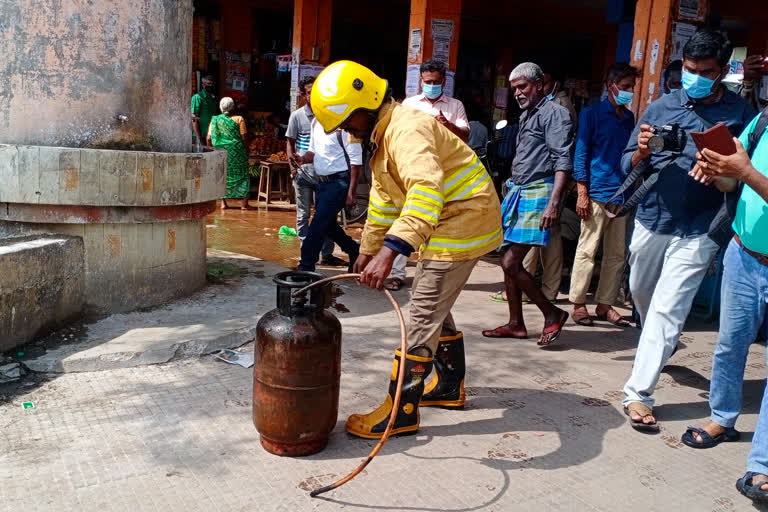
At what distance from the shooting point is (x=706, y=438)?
3455 millimetres

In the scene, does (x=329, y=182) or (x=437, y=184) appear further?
(x=329, y=182)

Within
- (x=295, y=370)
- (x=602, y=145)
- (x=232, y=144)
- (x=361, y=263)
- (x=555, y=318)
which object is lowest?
(x=555, y=318)

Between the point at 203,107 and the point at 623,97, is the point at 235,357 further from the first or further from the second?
the point at 203,107

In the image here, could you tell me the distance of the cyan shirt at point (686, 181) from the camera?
144 inches

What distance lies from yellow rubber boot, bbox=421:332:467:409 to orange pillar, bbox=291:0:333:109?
7103 millimetres

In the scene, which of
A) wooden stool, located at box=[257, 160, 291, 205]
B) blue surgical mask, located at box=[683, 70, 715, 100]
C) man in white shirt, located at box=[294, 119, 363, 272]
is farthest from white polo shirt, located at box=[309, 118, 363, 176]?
wooden stool, located at box=[257, 160, 291, 205]

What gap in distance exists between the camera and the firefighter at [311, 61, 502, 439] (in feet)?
9.95

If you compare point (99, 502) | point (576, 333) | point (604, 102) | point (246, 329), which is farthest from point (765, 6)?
point (99, 502)

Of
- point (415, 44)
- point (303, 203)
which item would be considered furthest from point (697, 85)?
point (415, 44)

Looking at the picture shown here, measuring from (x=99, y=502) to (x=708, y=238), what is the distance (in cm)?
310

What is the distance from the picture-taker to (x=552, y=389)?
412 cm

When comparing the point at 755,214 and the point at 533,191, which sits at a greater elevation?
the point at 755,214

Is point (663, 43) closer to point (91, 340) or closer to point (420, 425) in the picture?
point (420, 425)

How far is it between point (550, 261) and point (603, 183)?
0.85 m
